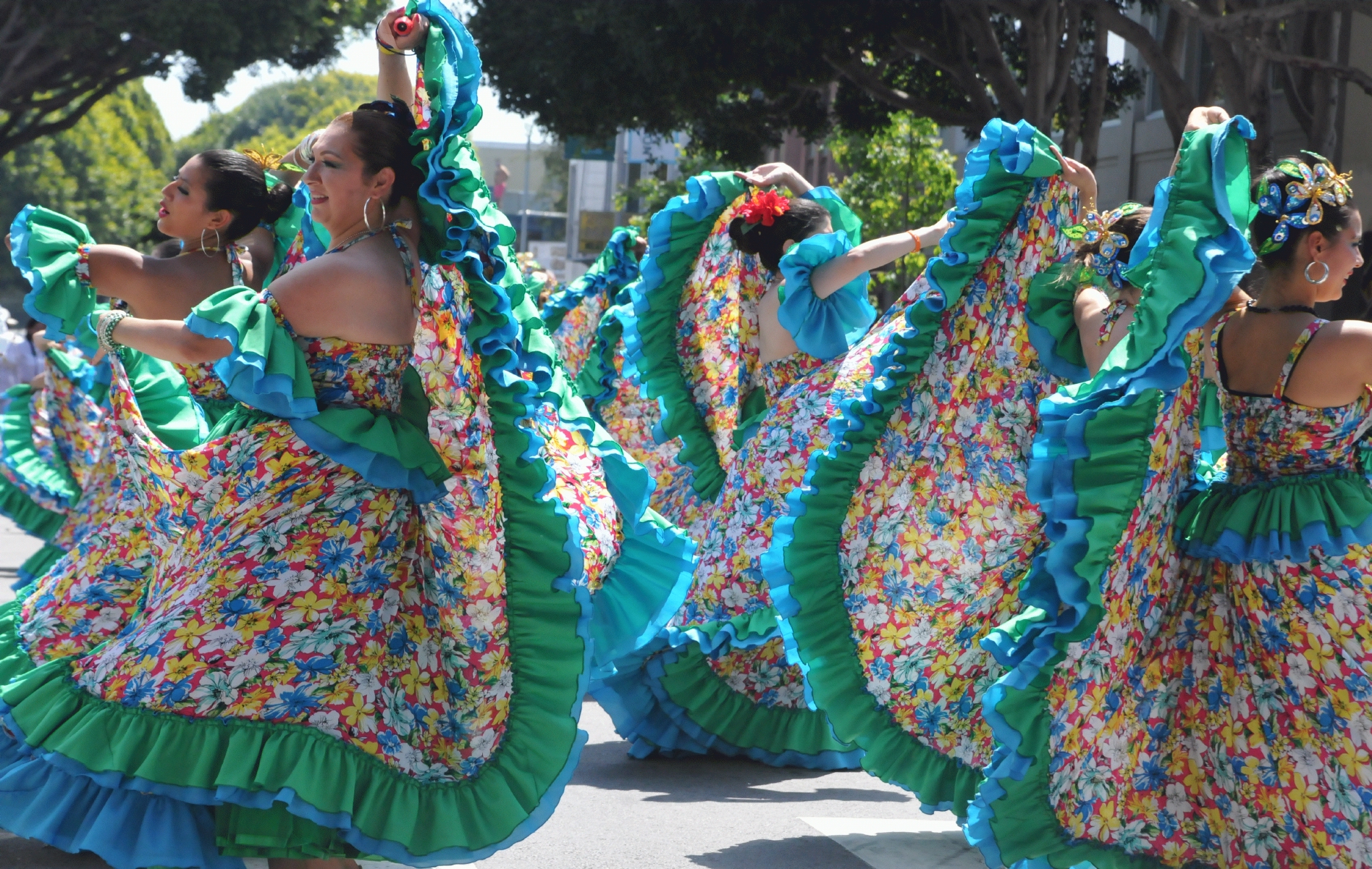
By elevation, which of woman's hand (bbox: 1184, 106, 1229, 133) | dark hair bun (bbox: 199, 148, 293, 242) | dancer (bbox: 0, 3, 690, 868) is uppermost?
woman's hand (bbox: 1184, 106, 1229, 133)

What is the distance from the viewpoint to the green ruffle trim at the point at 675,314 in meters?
6.39

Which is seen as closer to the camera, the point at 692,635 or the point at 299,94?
the point at 692,635

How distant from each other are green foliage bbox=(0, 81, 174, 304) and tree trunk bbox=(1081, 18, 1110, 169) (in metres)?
40.2

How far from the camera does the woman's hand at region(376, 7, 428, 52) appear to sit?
3.19 meters

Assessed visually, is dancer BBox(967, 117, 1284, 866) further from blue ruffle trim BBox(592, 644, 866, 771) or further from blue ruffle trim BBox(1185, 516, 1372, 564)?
blue ruffle trim BBox(592, 644, 866, 771)

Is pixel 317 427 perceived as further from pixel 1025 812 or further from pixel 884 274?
pixel 884 274

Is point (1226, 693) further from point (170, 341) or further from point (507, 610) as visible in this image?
point (170, 341)

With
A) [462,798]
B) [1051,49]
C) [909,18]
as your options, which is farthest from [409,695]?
[909,18]

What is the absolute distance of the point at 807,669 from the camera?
4.29m

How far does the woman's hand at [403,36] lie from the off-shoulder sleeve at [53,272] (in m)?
1.23

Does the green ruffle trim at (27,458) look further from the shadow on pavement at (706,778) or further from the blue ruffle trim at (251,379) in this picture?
the blue ruffle trim at (251,379)

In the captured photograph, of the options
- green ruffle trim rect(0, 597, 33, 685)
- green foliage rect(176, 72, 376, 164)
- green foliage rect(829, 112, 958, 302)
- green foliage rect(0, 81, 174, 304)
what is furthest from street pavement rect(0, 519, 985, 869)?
green foliage rect(176, 72, 376, 164)

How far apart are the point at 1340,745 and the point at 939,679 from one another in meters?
1.07


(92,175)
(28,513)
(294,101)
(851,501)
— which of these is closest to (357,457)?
(851,501)
